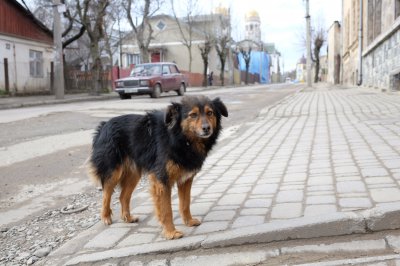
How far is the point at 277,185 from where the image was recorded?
518cm

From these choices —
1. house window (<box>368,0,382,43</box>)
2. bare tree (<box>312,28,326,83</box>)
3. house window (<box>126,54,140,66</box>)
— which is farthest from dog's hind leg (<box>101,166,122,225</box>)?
bare tree (<box>312,28,326,83</box>)

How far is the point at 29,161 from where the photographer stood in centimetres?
770

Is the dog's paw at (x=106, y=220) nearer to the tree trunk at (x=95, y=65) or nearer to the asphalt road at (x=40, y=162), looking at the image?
the asphalt road at (x=40, y=162)

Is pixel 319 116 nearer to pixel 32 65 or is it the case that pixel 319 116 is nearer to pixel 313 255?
pixel 313 255

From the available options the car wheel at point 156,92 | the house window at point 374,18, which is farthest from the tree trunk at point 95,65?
the house window at point 374,18

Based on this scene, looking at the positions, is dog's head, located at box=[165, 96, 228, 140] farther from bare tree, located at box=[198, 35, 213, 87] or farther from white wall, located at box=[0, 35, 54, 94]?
bare tree, located at box=[198, 35, 213, 87]

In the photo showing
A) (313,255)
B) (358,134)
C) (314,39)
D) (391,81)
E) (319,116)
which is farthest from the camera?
(314,39)

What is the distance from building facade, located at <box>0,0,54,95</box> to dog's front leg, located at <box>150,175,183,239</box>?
82.5ft

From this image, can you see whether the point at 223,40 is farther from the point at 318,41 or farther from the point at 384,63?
the point at 384,63

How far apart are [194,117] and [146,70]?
921 inches

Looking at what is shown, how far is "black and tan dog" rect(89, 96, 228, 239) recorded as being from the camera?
3.75 meters

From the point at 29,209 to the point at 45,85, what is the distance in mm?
27616

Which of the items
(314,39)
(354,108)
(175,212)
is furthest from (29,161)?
(314,39)

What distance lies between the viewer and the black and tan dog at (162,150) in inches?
148
